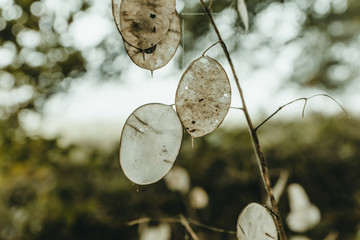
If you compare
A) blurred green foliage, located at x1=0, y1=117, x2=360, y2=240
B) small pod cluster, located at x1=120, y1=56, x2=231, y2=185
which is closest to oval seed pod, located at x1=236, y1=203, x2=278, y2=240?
small pod cluster, located at x1=120, y1=56, x2=231, y2=185

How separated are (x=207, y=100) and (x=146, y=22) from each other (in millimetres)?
106

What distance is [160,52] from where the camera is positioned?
33 cm

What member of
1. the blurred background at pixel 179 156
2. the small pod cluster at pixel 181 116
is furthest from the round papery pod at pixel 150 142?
the blurred background at pixel 179 156

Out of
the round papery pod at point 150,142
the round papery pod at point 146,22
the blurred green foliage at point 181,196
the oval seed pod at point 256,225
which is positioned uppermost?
the round papery pod at point 146,22

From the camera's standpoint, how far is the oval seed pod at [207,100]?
32 cm

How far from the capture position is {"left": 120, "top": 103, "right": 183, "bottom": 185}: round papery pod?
1.00ft

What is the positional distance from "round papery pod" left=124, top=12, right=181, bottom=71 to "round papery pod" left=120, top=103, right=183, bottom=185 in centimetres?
5

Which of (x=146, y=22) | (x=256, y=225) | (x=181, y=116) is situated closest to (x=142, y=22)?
(x=146, y=22)

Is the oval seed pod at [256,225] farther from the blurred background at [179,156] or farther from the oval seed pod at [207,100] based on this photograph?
the blurred background at [179,156]

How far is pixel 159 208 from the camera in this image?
5.49 feet

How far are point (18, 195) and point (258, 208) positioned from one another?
186 centimetres

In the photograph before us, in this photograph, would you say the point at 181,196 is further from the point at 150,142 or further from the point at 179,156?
the point at 150,142

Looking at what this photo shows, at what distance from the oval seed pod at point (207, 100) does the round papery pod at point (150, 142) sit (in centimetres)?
2

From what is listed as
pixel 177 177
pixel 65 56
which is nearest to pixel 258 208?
pixel 177 177
